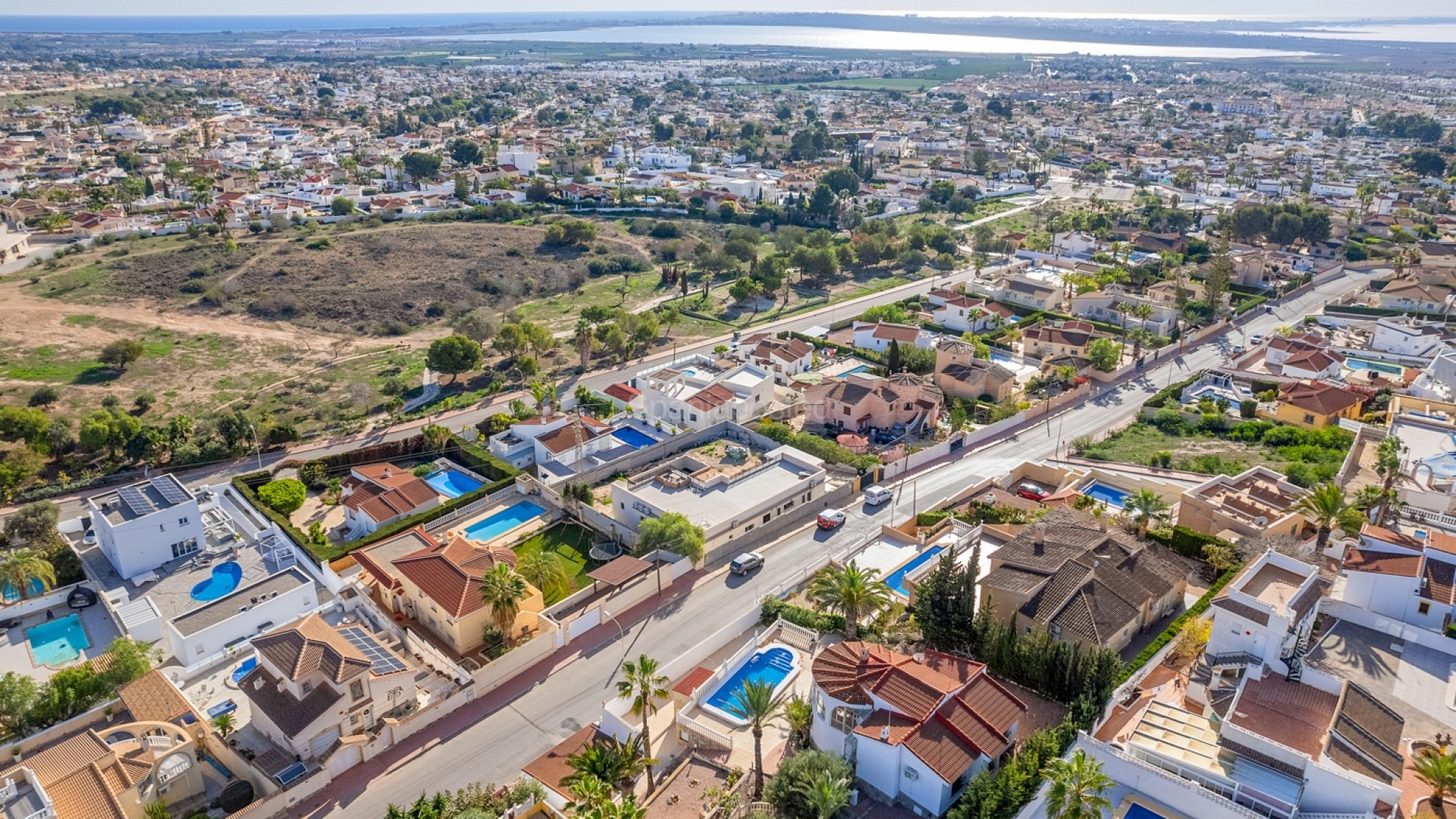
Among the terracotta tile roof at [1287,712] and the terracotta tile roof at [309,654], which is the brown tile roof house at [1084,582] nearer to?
the terracotta tile roof at [1287,712]

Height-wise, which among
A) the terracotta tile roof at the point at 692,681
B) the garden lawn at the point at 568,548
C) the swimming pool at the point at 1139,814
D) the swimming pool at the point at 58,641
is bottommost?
the swimming pool at the point at 58,641

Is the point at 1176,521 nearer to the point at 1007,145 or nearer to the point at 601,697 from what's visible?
the point at 601,697

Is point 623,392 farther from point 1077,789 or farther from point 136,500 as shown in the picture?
point 1077,789

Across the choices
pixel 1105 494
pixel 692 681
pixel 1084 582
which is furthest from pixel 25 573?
pixel 1105 494

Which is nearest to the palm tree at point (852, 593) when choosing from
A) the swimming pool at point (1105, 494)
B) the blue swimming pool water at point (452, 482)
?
the swimming pool at point (1105, 494)

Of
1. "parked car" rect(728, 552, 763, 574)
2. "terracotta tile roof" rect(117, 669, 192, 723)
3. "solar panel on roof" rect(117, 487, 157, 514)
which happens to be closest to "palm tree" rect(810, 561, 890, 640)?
"parked car" rect(728, 552, 763, 574)

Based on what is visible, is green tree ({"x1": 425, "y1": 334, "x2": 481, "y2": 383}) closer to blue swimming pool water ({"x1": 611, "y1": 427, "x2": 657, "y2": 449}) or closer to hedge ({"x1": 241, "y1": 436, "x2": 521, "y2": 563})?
hedge ({"x1": 241, "y1": 436, "x2": 521, "y2": 563})
